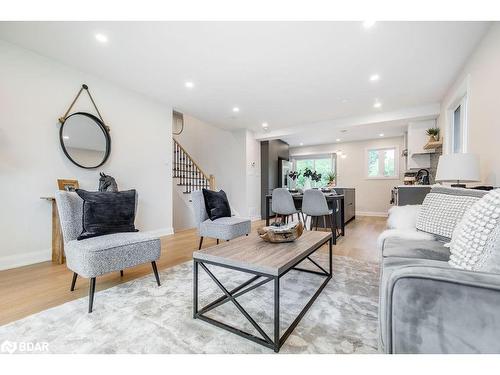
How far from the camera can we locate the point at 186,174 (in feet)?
19.2

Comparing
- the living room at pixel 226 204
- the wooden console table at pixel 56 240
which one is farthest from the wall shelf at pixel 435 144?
the wooden console table at pixel 56 240

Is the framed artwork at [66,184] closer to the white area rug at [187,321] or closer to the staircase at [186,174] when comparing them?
the white area rug at [187,321]

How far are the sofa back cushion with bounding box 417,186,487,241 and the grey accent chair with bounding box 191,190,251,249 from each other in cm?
195

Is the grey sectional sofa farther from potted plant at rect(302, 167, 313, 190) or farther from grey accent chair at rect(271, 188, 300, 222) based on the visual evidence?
potted plant at rect(302, 167, 313, 190)

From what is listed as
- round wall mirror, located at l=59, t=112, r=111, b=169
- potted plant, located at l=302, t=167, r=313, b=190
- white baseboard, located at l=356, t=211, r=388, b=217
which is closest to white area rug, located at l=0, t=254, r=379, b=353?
round wall mirror, located at l=59, t=112, r=111, b=169

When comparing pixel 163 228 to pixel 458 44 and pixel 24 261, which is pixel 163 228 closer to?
pixel 24 261

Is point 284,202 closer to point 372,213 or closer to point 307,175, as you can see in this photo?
point 307,175

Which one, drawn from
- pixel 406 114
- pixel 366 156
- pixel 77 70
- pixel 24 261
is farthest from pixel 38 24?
pixel 366 156

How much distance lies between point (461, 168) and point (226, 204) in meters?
2.73

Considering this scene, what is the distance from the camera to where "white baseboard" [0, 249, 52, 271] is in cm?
252

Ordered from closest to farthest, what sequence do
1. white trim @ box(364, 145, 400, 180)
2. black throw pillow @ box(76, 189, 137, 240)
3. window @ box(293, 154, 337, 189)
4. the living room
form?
the living room < black throw pillow @ box(76, 189, 137, 240) < white trim @ box(364, 145, 400, 180) < window @ box(293, 154, 337, 189)

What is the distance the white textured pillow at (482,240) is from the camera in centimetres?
89

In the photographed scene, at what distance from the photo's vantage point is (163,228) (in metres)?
4.30

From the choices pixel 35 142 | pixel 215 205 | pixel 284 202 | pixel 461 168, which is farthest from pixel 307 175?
pixel 35 142
